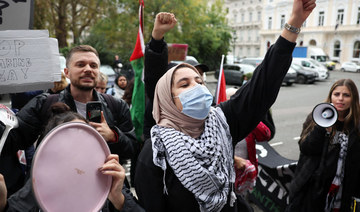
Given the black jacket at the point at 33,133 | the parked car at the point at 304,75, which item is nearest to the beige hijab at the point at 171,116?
the black jacket at the point at 33,133

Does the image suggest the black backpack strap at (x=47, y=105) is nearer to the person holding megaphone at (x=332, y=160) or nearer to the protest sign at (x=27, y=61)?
the protest sign at (x=27, y=61)

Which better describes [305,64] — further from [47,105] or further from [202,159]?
[202,159]

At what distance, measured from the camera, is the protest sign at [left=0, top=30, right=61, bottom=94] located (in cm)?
173

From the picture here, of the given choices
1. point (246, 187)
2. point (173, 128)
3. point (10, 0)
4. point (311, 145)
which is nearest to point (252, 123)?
point (173, 128)

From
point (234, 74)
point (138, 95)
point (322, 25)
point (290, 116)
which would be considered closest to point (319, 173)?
point (138, 95)

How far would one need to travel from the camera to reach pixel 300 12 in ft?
4.41

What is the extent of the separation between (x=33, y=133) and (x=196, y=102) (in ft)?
4.24

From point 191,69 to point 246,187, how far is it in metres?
1.09

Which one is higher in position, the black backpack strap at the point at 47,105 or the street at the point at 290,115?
the black backpack strap at the point at 47,105

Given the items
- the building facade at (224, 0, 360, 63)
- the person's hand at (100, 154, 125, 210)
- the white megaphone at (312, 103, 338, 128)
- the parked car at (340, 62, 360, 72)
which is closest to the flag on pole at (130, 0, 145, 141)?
the white megaphone at (312, 103, 338, 128)

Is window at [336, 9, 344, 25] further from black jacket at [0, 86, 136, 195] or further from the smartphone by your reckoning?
the smartphone

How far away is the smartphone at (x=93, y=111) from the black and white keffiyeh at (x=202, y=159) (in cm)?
46

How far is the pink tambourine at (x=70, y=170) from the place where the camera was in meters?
1.00

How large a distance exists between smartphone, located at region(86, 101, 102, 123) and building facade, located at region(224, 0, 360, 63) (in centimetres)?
3347
